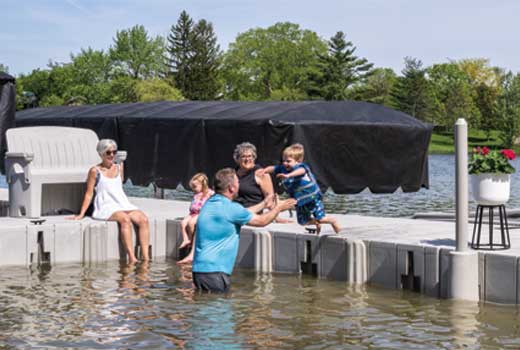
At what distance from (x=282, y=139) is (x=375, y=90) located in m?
90.9

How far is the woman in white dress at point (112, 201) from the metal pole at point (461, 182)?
5142 millimetres

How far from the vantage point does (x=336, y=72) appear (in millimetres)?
97875

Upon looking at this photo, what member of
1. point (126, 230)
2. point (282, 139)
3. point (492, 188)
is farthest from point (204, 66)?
point (492, 188)

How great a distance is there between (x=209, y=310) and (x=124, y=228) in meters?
4.16

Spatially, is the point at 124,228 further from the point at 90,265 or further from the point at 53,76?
the point at 53,76

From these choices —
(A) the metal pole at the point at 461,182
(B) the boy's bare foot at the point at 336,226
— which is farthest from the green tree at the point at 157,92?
(A) the metal pole at the point at 461,182

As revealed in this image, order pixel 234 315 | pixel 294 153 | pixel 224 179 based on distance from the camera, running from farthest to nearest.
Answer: pixel 294 153 → pixel 234 315 → pixel 224 179

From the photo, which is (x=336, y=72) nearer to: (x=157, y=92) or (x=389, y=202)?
(x=157, y=92)

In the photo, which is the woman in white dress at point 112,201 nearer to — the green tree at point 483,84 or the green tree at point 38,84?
the green tree at point 483,84

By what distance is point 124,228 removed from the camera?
1349cm

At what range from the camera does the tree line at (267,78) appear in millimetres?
96250

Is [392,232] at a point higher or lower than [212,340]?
higher

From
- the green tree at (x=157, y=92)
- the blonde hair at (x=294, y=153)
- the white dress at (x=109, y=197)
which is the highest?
the green tree at (x=157, y=92)

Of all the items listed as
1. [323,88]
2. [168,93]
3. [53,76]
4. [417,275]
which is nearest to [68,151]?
[417,275]
